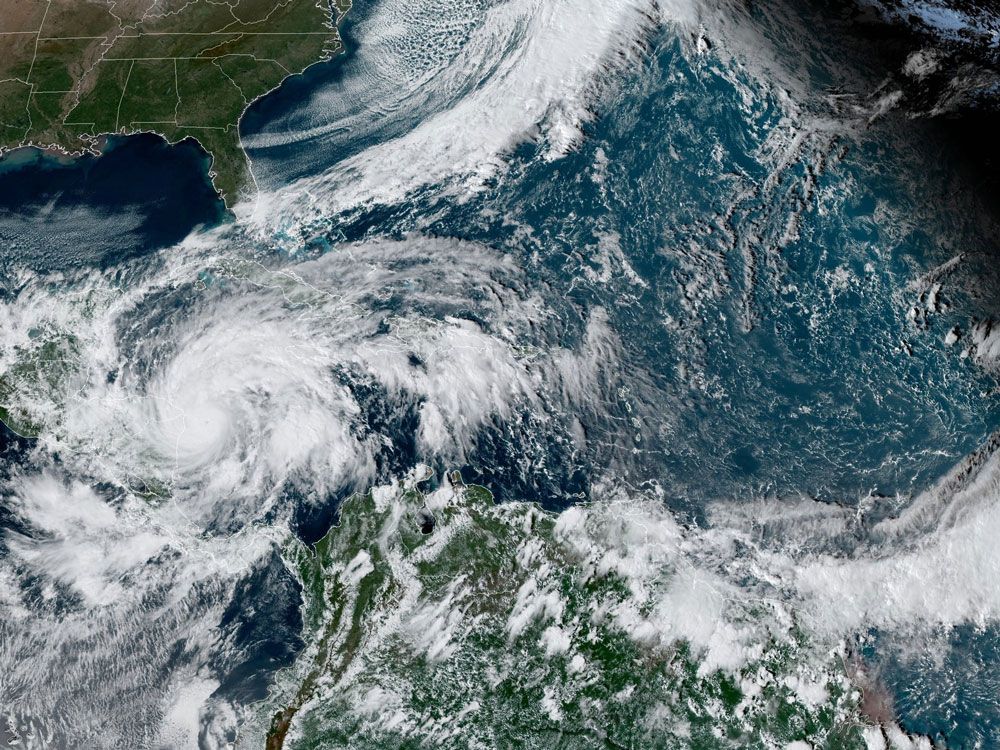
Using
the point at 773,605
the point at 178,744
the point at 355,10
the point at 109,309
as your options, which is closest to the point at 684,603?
the point at 773,605

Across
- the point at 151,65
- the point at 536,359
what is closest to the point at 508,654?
the point at 536,359

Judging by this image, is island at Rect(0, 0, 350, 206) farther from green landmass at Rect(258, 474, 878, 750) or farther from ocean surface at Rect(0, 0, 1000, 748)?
green landmass at Rect(258, 474, 878, 750)

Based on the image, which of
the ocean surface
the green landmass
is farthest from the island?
the green landmass

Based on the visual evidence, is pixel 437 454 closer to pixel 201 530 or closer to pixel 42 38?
pixel 201 530

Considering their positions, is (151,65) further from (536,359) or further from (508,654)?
(508,654)

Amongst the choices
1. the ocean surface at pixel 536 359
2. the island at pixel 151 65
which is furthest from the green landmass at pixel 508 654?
the island at pixel 151 65

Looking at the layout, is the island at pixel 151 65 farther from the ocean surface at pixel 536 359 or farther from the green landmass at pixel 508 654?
the green landmass at pixel 508 654
